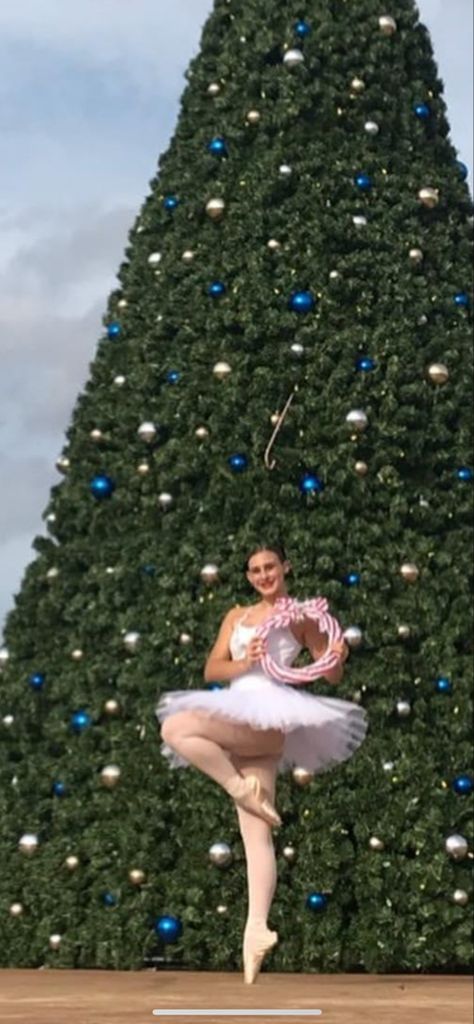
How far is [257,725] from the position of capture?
5805 mm

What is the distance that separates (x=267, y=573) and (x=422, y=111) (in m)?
3.85

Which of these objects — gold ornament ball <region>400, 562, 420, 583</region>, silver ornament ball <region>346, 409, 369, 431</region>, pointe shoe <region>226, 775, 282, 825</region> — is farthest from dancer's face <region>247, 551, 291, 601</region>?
silver ornament ball <region>346, 409, 369, 431</region>

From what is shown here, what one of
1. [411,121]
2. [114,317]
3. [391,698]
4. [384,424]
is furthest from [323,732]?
[411,121]

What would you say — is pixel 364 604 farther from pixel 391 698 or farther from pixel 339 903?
pixel 339 903

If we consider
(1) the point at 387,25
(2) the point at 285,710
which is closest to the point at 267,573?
(2) the point at 285,710

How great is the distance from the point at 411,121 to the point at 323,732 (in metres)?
4.15

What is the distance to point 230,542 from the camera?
8.00 metres

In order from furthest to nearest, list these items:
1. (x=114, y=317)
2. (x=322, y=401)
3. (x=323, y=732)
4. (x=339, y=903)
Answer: (x=114, y=317) < (x=322, y=401) < (x=339, y=903) < (x=323, y=732)

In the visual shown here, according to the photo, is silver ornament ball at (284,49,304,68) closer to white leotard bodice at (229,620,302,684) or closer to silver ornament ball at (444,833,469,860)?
white leotard bodice at (229,620,302,684)

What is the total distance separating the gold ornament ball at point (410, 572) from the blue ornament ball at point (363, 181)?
213cm

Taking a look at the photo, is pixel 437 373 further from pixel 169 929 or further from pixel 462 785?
pixel 169 929

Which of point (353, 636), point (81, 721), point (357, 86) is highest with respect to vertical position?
point (357, 86)

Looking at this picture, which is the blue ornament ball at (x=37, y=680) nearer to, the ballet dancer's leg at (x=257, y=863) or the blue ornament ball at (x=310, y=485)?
the blue ornament ball at (x=310, y=485)

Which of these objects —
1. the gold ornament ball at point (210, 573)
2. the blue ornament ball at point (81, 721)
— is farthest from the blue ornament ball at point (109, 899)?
the gold ornament ball at point (210, 573)
